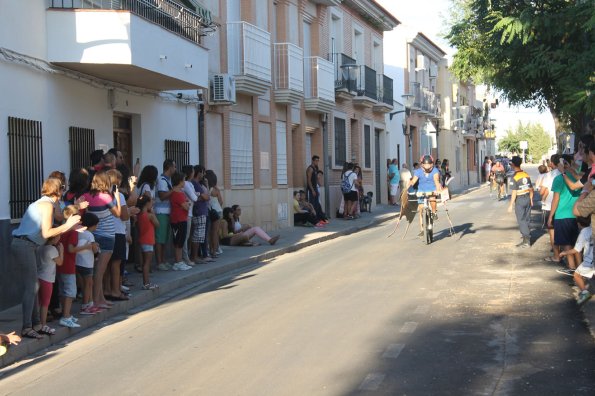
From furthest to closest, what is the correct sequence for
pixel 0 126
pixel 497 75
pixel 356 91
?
pixel 356 91 → pixel 497 75 → pixel 0 126

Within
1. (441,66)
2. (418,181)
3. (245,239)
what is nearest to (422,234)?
(418,181)

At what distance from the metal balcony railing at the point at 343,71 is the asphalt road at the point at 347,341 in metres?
16.3

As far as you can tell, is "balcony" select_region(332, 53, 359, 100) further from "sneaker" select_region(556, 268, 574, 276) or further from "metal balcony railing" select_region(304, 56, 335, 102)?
"sneaker" select_region(556, 268, 574, 276)

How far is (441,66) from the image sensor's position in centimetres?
5466

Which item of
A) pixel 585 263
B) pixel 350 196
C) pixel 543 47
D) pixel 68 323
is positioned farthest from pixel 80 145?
pixel 350 196

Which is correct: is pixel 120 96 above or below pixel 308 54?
below

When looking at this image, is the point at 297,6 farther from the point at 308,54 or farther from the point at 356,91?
the point at 356,91

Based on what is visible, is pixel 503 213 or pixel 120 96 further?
pixel 503 213

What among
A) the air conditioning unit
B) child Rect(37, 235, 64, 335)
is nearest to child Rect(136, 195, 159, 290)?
child Rect(37, 235, 64, 335)

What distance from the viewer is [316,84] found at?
25.9m

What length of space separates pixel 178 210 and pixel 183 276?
45.4 inches

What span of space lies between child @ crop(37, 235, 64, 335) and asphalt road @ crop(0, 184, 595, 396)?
18.1 inches

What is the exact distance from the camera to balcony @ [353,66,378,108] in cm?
3138

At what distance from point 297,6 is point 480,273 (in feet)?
49.5
